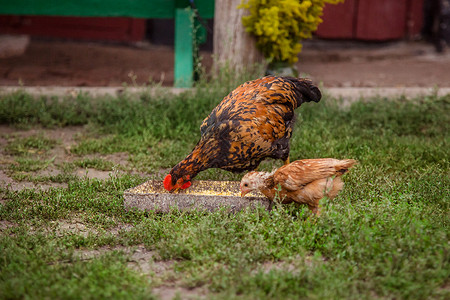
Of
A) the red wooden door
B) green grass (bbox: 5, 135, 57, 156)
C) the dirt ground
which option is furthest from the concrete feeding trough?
the red wooden door

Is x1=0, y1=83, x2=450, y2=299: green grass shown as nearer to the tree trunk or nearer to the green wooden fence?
the tree trunk

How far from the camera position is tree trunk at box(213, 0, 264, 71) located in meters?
6.55

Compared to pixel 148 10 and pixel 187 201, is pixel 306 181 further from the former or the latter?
pixel 148 10

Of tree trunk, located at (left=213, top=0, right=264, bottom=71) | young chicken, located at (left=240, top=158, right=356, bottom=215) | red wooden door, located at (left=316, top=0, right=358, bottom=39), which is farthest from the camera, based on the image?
red wooden door, located at (left=316, top=0, right=358, bottom=39)

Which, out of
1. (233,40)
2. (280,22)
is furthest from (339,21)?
(233,40)

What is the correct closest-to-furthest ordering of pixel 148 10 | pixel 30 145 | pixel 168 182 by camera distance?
pixel 168 182, pixel 30 145, pixel 148 10

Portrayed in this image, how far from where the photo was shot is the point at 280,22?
6.45m

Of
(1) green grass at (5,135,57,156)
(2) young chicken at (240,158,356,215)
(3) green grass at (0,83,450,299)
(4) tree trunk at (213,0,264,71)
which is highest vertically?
(4) tree trunk at (213,0,264,71)

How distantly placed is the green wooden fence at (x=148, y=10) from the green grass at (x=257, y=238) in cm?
208

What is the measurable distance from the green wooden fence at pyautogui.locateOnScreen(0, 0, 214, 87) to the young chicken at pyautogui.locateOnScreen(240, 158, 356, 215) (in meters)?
3.48

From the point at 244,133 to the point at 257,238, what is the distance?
1.02 meters

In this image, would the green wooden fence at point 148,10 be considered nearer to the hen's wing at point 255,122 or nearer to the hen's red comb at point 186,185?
the hen's wing at point 255,122

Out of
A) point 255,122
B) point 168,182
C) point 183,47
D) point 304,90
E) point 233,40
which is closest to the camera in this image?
point 168,182

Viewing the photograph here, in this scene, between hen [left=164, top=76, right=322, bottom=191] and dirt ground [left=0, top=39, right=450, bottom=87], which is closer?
hen [left=164, top=76, right=322, bottom=191]
